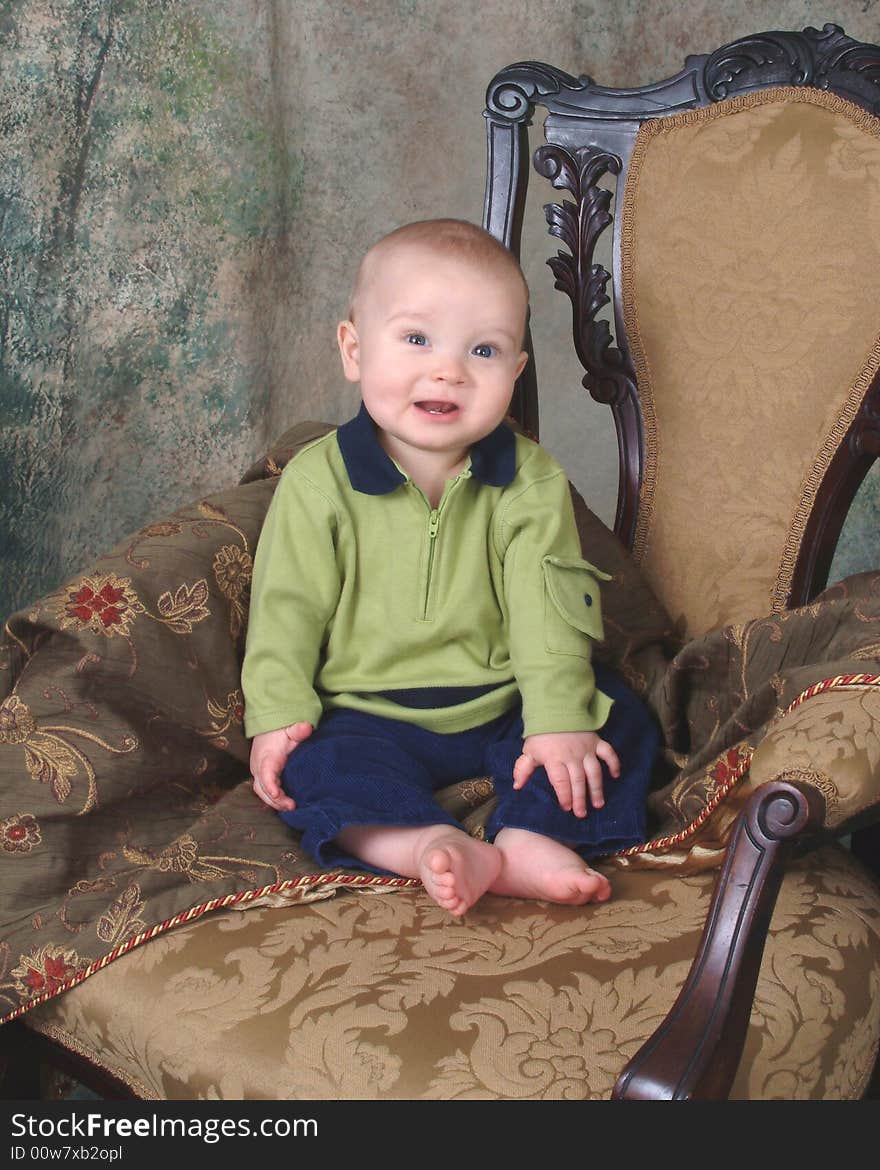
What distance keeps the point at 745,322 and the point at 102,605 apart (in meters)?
0.99

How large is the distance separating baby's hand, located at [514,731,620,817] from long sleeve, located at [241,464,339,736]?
0.88ft

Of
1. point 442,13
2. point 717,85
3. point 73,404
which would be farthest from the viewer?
point 442,13

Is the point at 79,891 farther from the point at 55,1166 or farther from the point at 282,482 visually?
the point at 282,482

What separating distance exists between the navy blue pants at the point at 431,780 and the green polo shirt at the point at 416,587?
0.03 m

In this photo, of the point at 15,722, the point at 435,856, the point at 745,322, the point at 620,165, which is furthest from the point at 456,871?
the point at 620,165

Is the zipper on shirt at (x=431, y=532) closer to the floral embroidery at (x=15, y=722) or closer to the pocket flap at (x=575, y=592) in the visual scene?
the pocket flap at (x=575, y=592)

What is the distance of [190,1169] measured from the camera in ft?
3.78

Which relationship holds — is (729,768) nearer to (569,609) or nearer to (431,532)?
(569,609)

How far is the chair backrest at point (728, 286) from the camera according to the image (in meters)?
1.85

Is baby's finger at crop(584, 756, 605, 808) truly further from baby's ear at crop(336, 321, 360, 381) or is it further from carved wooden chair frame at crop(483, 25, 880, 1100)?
baby's ear at crop(336, 321, 360, 381)

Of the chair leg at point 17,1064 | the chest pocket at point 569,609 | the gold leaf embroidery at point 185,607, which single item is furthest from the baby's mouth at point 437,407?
the chair leg at point 17,1064

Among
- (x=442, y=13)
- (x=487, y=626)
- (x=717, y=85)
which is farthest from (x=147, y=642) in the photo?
(x=442, y=13)

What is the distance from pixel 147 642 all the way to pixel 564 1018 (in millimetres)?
672

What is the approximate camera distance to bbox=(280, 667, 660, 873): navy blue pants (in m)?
1.48
